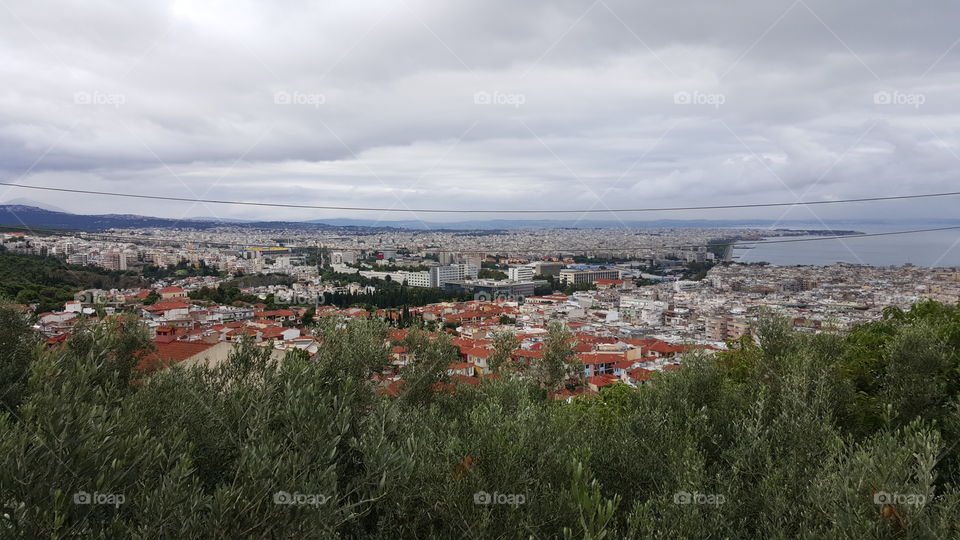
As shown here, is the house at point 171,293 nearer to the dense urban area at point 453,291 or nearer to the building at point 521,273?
the dense urban area at point 453,291

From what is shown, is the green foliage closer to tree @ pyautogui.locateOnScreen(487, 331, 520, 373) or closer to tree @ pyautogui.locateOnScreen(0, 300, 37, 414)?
tree @ pyautogui.locateOnScreen(0, 300, 37, 414)

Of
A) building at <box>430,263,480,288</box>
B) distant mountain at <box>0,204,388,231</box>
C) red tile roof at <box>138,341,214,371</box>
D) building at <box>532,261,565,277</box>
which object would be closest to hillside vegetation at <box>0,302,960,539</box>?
red tile roof at <box>138,341,214,371</box>

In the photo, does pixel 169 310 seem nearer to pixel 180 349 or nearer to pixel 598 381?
pixel 180 349

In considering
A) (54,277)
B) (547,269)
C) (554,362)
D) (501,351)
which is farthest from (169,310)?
(547,269)

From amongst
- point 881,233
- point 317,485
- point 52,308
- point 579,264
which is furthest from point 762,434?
point 579,264

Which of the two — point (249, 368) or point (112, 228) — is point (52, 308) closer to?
point (112, 228)

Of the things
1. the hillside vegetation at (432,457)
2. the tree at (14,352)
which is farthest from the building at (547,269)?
the tree at (14,352)

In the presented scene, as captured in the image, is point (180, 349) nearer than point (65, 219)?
Yes
